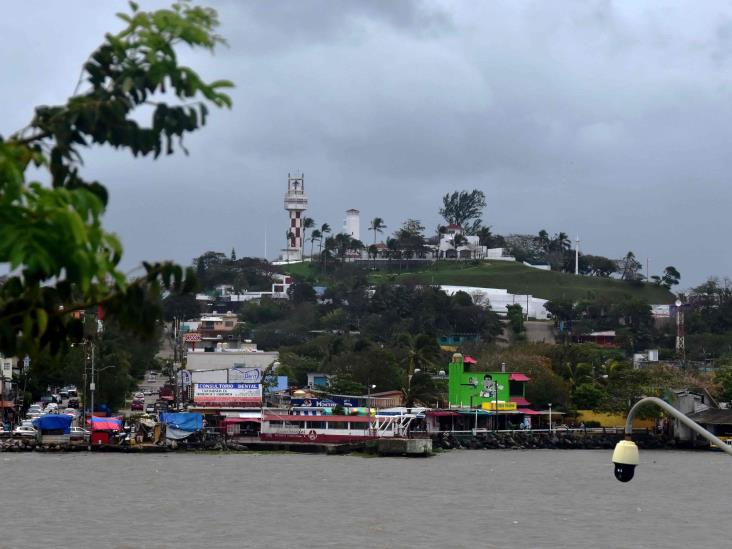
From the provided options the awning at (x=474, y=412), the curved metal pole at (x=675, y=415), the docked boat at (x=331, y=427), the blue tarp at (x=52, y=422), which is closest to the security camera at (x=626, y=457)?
the curved metal pole at (x=675, y=415)

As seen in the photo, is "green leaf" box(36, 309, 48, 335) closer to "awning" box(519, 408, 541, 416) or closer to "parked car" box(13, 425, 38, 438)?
"parked car" box(13, 425, 38, 438)

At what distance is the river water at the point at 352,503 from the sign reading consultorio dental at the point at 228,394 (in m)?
11.4

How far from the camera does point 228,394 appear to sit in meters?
98.9

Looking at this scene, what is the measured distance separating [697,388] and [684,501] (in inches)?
2152

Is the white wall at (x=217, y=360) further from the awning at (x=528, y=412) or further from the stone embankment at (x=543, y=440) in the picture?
the stone embankment at (x=543, y=440)

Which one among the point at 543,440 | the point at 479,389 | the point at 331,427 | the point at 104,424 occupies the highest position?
the point at 479,389

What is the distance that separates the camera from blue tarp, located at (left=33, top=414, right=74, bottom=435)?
87938 mm

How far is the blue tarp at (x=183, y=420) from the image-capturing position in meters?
91.6

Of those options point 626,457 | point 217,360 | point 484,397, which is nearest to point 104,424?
point 484,397

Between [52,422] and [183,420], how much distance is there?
29.0ft

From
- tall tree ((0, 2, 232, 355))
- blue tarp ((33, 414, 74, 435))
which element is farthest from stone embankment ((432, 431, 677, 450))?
tall tree ((0, 2, 232, 355))

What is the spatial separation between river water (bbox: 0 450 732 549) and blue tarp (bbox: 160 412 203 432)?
4.54m

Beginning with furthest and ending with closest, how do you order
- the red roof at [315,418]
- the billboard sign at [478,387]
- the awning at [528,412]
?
the billboard sign at [478,387] < the awning at [528,412] < the red roof at [315,418]

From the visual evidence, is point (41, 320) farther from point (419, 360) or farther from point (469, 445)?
point (419, 360)
